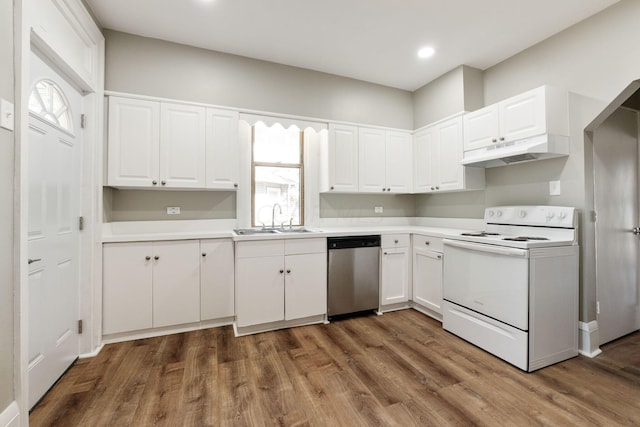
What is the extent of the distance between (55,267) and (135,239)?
605mm

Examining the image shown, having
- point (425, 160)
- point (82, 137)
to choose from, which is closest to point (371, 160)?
point (425, 160)

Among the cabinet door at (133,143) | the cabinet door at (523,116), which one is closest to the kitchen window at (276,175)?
the cabinet door at (133,143)

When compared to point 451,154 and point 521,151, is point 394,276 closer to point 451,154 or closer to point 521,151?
point 451,154

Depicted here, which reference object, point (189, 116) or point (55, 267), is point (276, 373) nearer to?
point (55, 267)

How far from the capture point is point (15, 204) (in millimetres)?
1367

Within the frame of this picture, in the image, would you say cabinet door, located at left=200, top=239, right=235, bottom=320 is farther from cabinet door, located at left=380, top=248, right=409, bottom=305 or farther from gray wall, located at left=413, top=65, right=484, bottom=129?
gray wall, located at left=413, top=65, right=484, bottom=129

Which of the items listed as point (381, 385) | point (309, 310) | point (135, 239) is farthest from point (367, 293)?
point (135, 239)

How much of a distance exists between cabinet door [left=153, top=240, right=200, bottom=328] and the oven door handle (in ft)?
7.94

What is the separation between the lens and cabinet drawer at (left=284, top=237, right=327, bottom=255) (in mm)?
2744

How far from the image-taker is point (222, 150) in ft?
9.46

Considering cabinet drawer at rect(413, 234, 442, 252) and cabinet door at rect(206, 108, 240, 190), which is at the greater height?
cabinet door at rect(206, 108, 240, 190)

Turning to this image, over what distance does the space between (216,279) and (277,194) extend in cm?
121

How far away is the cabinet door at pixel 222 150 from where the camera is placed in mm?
2840

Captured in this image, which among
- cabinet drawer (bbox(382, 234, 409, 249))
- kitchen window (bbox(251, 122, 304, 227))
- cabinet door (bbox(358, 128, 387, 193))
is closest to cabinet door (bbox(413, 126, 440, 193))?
cabinet door (bbox(358, 128, 387, 193))
